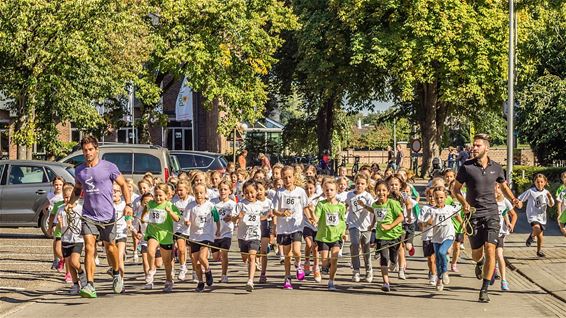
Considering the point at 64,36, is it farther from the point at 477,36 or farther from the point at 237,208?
the point at 477,36

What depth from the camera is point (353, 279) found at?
15.1m

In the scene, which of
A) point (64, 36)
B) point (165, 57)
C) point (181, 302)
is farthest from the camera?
point (165, 57)

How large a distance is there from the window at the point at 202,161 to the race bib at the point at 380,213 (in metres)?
15.5

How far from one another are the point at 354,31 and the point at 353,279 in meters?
32.1

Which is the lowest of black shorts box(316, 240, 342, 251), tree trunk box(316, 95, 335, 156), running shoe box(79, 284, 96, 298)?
running shoe box(79, 284, 96, 298)

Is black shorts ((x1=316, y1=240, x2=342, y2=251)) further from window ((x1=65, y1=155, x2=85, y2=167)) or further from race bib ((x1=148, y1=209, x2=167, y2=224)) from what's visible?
window ((x1=65, y1=155, x2=85, y2=167))

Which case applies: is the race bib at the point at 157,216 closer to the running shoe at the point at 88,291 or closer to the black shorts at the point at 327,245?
Answer: the running shoe at the point at 88,291

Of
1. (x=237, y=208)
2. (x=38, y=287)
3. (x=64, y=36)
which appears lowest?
(x=38, y=287)

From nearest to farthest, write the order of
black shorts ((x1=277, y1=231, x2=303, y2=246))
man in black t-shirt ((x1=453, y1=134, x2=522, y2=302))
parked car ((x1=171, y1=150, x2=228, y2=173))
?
→ man in black t-shirt ((x1=453, y1=134, x2=522, y2=302)), black shorts ((x1=277, y1=231, x2=303, y2=246)), parked car ((x1=171, y1=150, x2=228, y2=173))

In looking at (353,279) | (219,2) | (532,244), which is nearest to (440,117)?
(219,2)

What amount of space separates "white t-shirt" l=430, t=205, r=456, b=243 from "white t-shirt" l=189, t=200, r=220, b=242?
304 cm

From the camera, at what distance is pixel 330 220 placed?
14.4 metres

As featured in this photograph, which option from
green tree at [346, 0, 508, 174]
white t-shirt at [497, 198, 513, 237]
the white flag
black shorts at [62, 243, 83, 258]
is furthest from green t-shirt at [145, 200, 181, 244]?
the white flag

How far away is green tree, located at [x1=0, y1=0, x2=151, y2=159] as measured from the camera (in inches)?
1030
